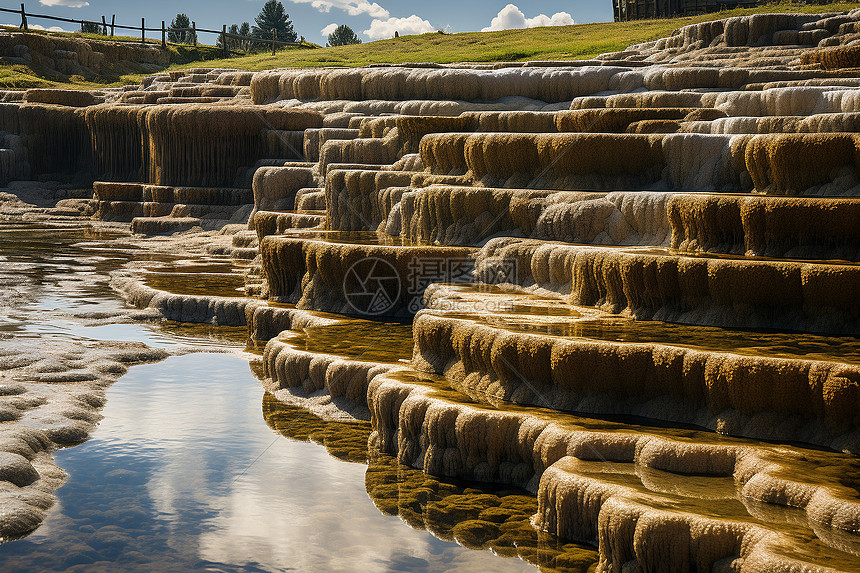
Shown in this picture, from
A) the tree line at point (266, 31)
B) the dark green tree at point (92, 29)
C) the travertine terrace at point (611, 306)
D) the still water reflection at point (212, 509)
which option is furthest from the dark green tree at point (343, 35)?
the still water reflection at point (212, 509)

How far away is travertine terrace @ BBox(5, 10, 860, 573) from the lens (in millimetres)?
5758

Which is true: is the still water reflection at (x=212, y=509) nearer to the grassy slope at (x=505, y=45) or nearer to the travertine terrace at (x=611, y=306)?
the travertine terrace at (x=611, y=306)

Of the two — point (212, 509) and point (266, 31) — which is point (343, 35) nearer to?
point (266, 31)

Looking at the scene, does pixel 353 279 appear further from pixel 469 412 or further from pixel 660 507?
pixel 660 507

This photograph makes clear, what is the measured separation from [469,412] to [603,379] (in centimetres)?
101

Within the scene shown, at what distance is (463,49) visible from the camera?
3938cm

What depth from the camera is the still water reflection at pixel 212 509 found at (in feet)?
20.3

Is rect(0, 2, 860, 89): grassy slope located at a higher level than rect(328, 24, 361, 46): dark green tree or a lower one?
lower

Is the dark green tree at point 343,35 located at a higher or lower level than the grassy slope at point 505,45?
higher

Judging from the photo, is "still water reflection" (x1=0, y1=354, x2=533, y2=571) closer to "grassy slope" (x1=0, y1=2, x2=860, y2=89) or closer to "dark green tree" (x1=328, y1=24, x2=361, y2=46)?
"grassy slope" (x1=0, y1=2, x2=860, y2=89)

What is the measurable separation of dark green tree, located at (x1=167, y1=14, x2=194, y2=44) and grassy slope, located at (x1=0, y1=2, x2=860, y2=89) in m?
2.39

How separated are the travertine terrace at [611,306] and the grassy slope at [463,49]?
50.6 feet

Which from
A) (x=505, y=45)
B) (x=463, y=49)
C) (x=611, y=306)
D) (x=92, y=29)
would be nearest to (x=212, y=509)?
(x=611, y=306)

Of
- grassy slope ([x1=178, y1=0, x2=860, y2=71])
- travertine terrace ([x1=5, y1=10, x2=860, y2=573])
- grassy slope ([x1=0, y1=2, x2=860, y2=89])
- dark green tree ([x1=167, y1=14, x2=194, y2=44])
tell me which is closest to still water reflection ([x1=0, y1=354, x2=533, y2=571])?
travertine terrace ([x1=5, y1=10, x2=860, y2=573])
